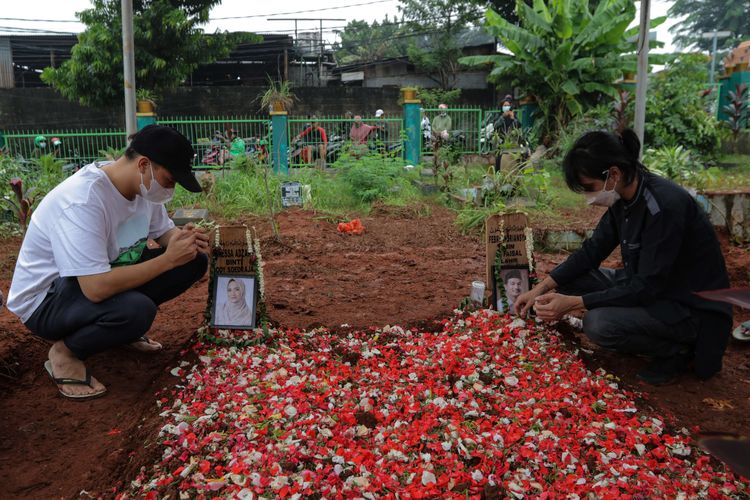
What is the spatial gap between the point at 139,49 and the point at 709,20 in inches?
1646

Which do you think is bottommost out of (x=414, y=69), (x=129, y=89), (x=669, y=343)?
A: (x=669, y=343)

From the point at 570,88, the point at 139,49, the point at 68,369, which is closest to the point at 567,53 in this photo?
the point at 570,88

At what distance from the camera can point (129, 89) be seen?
503cm

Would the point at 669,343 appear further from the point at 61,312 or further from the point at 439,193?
Result: the point at 439,193

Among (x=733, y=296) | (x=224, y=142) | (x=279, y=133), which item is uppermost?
(x=279, y=133)

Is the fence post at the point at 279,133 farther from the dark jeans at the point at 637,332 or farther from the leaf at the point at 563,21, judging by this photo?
the dark jeans at the point at 637,332

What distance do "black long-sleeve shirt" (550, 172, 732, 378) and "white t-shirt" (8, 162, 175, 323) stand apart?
81.5 inches

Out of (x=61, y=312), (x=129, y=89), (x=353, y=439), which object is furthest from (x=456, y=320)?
(x=129, y=89)

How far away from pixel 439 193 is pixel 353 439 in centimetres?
604

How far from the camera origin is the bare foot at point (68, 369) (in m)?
2.53

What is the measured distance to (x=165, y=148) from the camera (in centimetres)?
244

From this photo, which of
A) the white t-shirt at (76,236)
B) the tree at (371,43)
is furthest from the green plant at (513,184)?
the tree at (371,43)

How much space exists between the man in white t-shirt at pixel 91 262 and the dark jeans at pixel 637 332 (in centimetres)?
185

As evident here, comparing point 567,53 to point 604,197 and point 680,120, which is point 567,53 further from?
point 604,197
